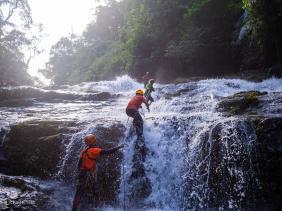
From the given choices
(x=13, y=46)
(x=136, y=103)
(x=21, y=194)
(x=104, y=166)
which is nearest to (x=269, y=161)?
(x=136, y=103)

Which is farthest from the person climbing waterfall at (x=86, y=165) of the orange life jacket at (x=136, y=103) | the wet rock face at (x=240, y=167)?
the orange life jacket at (x=136, y=103)

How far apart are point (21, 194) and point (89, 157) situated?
8.16 feet

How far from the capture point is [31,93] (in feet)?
72.7

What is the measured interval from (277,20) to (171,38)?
40.9ft

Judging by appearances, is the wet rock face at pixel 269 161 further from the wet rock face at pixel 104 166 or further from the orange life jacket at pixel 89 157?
the orange life jacket at pixel 89 157

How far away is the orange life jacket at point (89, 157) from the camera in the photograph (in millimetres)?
8852

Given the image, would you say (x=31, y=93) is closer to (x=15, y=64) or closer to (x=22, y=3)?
(x=22, y=3)

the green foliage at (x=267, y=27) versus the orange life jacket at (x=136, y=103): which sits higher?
the green foliage at (x=267, y=27)

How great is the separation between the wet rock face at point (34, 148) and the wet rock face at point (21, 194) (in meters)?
1.02

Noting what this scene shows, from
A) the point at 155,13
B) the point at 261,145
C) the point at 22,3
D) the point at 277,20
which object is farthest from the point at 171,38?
the point at 261,145

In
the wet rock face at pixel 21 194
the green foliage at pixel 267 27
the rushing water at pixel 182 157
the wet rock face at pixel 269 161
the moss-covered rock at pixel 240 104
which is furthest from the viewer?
the green foliage at pixel 267 27

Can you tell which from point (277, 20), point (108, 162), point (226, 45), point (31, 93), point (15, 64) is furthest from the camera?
point (15, 64)

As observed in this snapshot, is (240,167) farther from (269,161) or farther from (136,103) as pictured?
(136,103)

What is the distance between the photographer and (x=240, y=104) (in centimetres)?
1314
